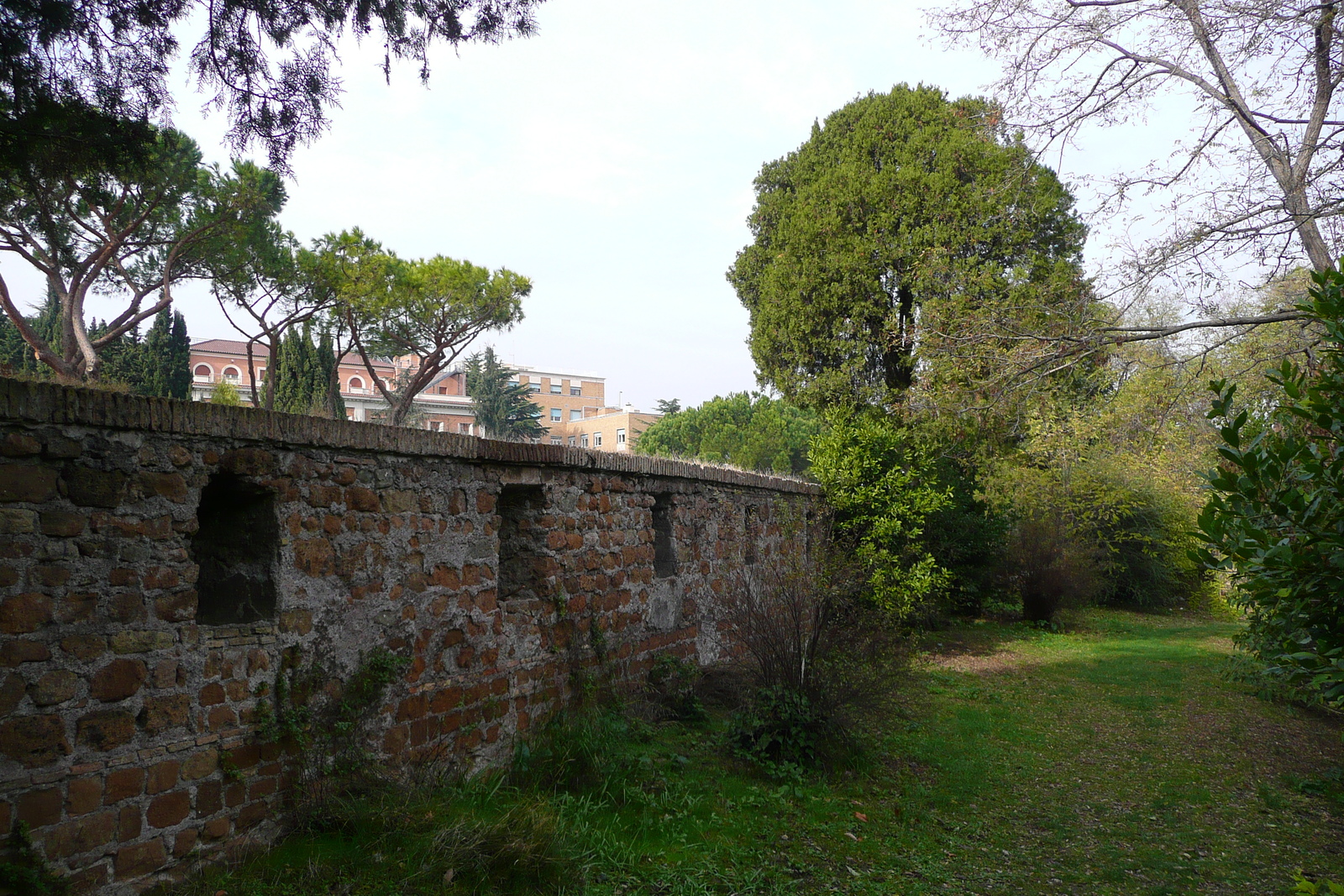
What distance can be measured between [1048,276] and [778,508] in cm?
795

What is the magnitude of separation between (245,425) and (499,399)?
149ft

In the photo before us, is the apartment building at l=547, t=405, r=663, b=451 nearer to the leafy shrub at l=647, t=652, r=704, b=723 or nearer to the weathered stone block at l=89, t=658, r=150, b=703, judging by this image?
the leafy shrub at l=647, t=652, r=704, b=723

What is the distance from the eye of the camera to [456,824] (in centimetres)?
391

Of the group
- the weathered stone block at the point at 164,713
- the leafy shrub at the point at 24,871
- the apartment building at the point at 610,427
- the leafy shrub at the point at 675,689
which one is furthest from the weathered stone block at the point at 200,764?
the apartment building at the point at 610,427

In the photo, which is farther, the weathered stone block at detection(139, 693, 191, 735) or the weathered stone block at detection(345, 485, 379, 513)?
the weathered stone block at detection(345, 485, 379, 513)

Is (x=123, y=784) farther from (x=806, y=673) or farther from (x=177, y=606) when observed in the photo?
(x=806, y=673)

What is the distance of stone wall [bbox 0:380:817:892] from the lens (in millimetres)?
3105

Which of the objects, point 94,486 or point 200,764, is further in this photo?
point 200,764

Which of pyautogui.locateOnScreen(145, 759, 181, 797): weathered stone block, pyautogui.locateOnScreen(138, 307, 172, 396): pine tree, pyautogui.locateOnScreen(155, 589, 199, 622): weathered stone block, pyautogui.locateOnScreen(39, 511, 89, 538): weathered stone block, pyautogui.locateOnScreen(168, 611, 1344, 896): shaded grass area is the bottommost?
pyautogui.locateOnScreen(168, 611, 1344, 896): shaded grass area

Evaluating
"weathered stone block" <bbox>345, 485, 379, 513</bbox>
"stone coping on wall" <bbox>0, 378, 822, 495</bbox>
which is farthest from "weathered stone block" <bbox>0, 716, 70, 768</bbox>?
"weathered stone block" <bbox>345, 485, 379, 513</bbox>

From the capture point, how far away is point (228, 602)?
158 inches

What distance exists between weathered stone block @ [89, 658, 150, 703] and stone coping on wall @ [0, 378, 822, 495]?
95cm

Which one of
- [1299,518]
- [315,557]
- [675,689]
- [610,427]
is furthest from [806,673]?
[610,427]

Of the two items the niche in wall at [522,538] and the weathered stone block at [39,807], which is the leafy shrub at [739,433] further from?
the weathered stone block at [39,807]
